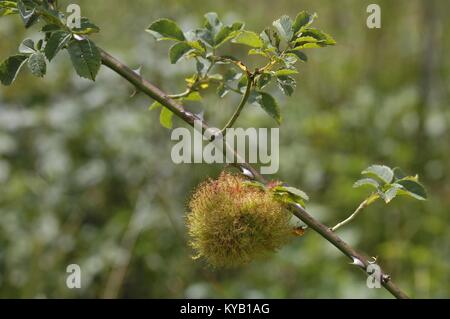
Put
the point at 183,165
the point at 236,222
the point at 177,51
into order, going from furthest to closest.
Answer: the point at 183,165, the point at 177,51, the point at 236,222

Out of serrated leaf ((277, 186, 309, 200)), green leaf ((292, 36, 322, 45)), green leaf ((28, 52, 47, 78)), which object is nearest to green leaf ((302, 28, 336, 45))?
green leaf ((292, 36, 322, 45))

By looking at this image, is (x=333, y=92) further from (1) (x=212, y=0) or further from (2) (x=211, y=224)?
(2) (x=211, y=224)

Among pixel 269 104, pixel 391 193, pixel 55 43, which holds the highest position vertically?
pixel 55 43

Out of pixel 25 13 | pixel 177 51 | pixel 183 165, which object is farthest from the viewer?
pixel 183 165

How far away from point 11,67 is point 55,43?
0.13 m

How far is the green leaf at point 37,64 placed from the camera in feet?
Result: 4.23

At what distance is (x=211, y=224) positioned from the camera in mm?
1350

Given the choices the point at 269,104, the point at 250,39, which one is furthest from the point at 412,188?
the point at 250,39

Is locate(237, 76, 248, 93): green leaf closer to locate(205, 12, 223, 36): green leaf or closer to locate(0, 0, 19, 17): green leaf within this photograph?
locate(205, 12, 223, 36): green leaf

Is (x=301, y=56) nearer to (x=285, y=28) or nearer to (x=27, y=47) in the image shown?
(x=285, y=28)

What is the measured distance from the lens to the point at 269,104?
1.44 meters

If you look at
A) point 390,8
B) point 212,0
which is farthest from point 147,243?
point 390,8

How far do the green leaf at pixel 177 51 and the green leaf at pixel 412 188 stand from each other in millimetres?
542

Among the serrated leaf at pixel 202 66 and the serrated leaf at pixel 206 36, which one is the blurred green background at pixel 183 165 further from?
the serrated leaf at pixel 206 36
